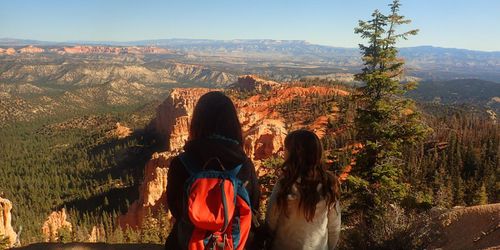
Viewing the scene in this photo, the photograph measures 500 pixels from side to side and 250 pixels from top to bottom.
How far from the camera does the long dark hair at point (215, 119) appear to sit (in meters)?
3.29

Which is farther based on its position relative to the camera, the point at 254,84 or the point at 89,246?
the point at 254,84

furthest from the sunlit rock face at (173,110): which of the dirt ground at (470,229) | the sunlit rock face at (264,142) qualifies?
the dirt ground at (470,229)

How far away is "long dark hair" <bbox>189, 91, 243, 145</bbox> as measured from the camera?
3295 mm

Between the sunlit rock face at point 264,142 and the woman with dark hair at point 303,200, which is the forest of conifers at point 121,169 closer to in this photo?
the sunlit rock face at point 264,142

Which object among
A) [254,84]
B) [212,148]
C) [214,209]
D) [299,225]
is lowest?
[254,84]

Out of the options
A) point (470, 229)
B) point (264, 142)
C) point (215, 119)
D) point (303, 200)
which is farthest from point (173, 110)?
point (215, 119)

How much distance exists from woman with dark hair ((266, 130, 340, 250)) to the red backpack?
0.72 m

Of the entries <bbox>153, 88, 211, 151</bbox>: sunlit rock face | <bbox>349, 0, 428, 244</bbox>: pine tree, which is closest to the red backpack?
<bbox>349, 0, 428, 244</bbox>: pine tree

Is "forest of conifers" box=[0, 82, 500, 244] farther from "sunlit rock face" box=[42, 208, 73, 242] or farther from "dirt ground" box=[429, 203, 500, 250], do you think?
"dirt ground" box=[429, 203, 500, 250]

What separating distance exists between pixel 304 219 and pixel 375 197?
7.83 m

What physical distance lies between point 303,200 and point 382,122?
8679 mm

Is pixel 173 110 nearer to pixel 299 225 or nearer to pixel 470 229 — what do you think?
pixel 470 229

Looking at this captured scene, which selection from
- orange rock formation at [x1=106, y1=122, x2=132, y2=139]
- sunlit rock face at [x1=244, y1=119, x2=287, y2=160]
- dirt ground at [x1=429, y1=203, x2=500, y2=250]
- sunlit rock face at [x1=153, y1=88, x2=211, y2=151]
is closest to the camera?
dirt ground at [x1=429, y1=203, x2=500, y2=250]

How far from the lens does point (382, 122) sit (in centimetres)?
1167
